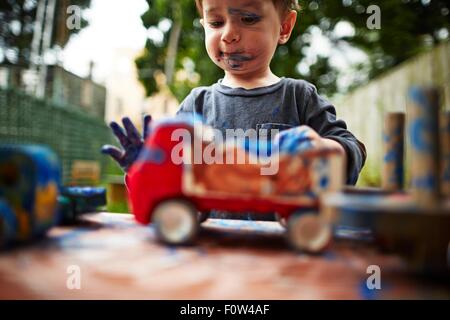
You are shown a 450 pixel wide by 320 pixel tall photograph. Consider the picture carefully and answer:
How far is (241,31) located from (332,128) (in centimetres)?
16

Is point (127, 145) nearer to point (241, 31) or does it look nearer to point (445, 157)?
point (241, 31)

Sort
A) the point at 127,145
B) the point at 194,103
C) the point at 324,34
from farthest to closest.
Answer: the point at 324,34 → the point at 194,103 → the point at 127,145

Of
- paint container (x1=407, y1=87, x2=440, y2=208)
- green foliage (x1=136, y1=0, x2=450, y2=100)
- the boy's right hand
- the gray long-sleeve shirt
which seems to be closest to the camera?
paint container (x1=407, y1=87, x2=440, y2=208)

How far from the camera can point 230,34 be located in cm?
56

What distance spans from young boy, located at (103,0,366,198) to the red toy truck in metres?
0.05

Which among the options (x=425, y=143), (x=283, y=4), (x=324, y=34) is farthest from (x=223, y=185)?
(x=324, y=34)

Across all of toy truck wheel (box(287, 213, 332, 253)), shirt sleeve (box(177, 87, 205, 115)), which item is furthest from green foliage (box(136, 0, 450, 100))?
toy truck wheel (box(287, 213, 332, 253))

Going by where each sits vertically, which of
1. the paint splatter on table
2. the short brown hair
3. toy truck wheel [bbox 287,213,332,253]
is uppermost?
the short brown hair

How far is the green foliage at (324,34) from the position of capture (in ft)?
2.53

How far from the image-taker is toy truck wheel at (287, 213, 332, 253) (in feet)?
1.36

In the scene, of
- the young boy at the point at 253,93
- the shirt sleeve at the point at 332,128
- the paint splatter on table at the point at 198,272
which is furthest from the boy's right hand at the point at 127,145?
the shirt sleeve at the point at 332,128

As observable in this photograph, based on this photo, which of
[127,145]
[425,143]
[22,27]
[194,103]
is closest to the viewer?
[425,143]

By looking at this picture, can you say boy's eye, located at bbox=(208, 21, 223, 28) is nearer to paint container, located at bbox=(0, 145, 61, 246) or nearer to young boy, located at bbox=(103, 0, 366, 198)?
young boy, located at bbox=(103, 0, 366, 198)
